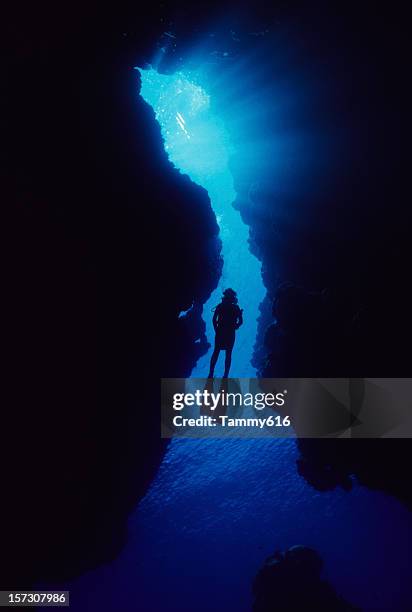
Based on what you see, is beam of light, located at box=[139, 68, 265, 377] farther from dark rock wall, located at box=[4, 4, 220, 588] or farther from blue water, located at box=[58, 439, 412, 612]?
blue water, located at box=[58, 439, 412, 612]

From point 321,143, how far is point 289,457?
125ft

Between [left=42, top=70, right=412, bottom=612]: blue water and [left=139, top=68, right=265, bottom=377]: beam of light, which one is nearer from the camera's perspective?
[left=139, top=68, right=265, bottom=377]: beam of light

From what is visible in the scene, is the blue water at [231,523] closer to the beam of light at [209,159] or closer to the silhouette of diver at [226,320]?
the beam of light at [209,159]

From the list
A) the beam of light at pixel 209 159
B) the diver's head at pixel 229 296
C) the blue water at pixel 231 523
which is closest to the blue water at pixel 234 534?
the blue water at pixel 231 523

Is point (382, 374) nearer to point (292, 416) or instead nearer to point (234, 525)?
point (292, 416)

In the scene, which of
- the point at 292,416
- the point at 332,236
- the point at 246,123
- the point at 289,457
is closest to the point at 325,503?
the point at 289,457

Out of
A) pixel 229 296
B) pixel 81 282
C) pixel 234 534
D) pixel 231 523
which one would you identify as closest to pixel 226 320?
pixel 229 296

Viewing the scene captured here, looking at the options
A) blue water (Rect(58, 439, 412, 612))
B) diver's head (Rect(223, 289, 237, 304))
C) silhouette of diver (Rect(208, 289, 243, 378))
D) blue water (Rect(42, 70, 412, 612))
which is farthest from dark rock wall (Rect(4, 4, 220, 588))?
blue water (Rect(58, 439, 412, 612))

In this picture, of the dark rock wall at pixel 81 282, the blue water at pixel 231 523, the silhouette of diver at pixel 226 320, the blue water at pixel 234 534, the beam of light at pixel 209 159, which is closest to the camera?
the dark rock wall at pixel 81 282

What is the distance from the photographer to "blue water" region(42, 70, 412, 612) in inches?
1529

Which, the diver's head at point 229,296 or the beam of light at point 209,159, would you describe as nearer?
the diver's head at point 229,296

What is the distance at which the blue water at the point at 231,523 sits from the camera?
3884 centimetres

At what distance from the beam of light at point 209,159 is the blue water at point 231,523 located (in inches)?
8.4

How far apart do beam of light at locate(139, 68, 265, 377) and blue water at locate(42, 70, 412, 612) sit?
0.70ft
